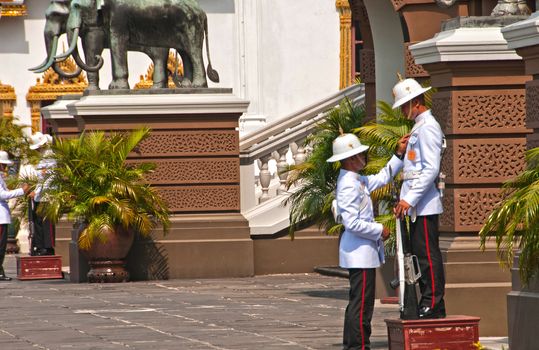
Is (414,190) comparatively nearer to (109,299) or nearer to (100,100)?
(109,299)

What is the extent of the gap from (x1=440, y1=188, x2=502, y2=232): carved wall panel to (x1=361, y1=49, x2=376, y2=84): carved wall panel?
14.8ft

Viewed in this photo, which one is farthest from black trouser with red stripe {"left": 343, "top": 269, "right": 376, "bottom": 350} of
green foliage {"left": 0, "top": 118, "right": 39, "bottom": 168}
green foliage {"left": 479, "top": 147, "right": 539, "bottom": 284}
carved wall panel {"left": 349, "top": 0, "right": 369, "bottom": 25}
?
green foliage {"left": 0, "top": 118, "right": 39, "bottom": 168}

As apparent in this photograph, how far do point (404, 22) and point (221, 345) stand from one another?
4.55m

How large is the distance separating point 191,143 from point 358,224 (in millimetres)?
10435

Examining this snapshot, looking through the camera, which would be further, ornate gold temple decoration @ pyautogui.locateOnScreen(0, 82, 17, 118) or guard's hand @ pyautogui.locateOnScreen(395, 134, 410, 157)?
ornate gold temple decoration @ pyautogui.locateOnScreen(0, 82, 17, 118)

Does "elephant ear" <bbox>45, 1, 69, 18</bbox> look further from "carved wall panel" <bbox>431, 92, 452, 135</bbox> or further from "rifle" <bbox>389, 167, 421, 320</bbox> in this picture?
"rifle" <bbox>389, 167, 421, 320</bbox>

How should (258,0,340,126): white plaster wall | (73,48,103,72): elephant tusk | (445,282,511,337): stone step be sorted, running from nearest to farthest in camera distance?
(445,282,511,337): stone step < (73,48,103,72): elephant tusk < (258,0,340,126): white plaster wall

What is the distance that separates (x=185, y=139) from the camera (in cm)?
2212

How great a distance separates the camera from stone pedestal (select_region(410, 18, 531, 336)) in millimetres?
14422

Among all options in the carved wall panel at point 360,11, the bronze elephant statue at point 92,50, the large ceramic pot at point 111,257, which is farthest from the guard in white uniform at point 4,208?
the carved wall panel at point 360,11

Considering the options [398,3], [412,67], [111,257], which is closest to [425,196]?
[412,67]

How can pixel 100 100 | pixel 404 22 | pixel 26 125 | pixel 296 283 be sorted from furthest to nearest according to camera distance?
pixel 26 125, pixel 100 100, pixel 296 283, pixel 404 22

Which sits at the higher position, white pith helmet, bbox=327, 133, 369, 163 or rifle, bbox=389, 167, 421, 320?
white pith helmet, bbox=327, 133, 369, 163

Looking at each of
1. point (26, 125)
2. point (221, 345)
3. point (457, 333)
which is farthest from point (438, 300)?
point (26, 125)
